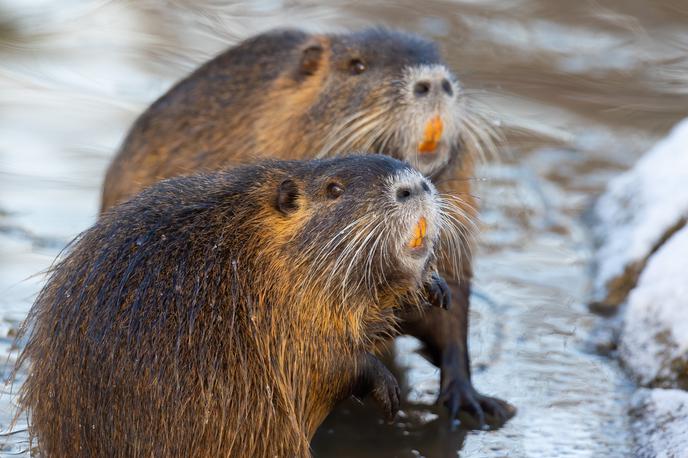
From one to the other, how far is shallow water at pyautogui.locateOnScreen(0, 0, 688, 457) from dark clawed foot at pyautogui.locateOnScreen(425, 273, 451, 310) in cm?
51

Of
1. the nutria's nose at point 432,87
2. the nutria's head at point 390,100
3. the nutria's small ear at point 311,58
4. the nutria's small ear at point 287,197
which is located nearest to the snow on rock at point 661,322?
the nutria's head at point 390,100

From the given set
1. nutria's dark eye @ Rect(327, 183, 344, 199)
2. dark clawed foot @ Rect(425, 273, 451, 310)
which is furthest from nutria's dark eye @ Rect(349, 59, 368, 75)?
nutria's dark eye @ Rect(327, 183, 344, 199)

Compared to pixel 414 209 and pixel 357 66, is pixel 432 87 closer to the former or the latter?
pixel 357 66

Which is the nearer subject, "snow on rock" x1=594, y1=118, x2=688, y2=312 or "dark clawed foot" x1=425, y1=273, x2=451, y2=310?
"dark clawed foot" x1=425, y1=273, x2=451, y2=310

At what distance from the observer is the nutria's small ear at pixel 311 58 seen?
5312 mm

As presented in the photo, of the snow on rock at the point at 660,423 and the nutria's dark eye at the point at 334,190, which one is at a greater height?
the nutria's dark eye at the point at 334,190

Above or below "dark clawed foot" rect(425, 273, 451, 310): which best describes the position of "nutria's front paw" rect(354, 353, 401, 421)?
below

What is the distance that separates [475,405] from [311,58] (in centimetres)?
149

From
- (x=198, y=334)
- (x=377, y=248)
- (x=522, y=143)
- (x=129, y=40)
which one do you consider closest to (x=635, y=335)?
(x=377, y=248)

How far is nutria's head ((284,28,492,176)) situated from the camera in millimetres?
4797

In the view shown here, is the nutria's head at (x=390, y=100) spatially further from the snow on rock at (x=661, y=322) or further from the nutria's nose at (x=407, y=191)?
the nutria's nose at (x=407, y=191)

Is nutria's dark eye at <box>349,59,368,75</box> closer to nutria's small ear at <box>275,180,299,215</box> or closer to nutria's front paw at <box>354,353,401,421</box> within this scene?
nutria's small ear at <box>275,180,299,215</box>

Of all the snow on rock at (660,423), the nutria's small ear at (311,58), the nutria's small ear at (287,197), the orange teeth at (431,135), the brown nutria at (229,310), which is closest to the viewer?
the brown nutria at (229,310)

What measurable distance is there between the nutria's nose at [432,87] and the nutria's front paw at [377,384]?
113cm
